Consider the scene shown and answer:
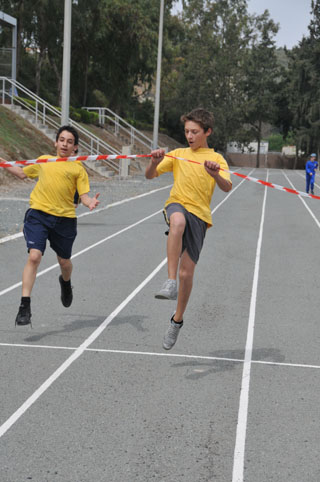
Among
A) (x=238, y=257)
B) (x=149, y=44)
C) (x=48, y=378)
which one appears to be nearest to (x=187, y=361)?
(x=48, y=378)

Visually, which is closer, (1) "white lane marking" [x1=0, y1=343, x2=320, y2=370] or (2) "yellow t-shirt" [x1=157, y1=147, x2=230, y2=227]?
(2) "yellow t-shirt" [x1=157, y1=147, x2=230, y2=227]

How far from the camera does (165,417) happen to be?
4500 mm

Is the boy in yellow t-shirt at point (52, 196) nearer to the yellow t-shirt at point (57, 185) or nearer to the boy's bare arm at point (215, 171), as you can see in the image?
the yellow t-shirt at point (57, 185)

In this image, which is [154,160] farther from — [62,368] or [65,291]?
[65,291]

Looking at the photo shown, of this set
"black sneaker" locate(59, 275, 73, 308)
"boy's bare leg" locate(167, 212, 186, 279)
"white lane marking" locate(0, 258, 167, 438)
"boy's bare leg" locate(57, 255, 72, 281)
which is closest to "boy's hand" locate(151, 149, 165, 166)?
"boy's bare leg" locate(167, 212, 186, 279)

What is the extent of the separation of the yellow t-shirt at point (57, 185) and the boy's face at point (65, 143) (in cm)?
10

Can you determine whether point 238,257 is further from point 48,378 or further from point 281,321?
point 48,378

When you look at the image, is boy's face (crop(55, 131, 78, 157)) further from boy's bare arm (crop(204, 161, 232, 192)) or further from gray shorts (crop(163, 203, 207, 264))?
boy's bare arm (crop(204, 161, 232, 192))

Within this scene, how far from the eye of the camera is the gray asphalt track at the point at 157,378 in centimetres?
384

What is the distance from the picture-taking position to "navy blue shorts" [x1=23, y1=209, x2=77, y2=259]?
6109 mm

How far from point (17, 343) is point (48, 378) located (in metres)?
1.02

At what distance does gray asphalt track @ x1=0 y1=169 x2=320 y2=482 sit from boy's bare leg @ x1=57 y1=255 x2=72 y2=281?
1.69ft

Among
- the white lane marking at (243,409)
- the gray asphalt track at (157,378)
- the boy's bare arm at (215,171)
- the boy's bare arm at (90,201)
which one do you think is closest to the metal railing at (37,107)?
the gray asphalt track at (157,378)

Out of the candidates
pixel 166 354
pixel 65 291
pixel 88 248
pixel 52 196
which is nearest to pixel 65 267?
pixel 65 291
